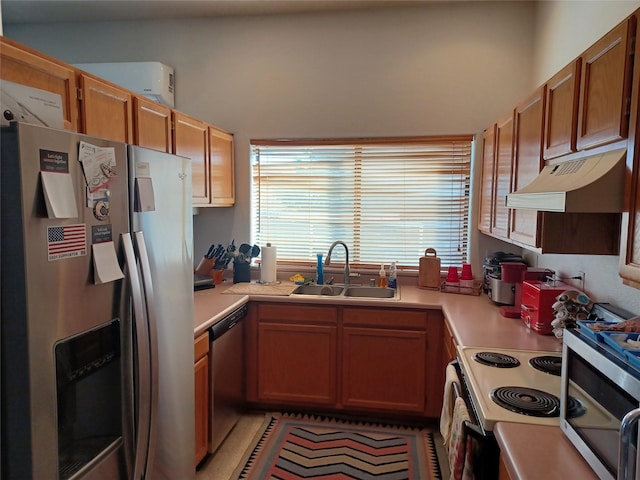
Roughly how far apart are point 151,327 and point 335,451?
1.58m

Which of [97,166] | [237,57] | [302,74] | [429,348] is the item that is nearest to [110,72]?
[237,57]

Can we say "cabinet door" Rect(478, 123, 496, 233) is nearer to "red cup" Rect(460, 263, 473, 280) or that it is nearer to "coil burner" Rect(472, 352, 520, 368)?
"red cup" Rect(460, 263, 473, 280)

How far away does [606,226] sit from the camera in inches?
66.1

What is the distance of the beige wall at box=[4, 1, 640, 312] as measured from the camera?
3.09 m

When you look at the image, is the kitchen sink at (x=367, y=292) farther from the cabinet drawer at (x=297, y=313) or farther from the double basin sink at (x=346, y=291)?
the cabinet drawer at (x=297, y=313)

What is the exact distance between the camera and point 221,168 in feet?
10.5

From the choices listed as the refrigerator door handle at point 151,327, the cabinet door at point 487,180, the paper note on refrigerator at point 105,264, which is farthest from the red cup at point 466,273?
the paper note on refrigerator at point 105,264

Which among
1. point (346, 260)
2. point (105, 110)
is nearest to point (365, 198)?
point (346, 260)

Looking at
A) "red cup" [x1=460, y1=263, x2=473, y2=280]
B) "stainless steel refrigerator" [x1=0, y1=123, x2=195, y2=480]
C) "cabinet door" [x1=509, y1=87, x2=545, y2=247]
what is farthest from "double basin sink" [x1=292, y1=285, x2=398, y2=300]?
"stainless steel refrigerator" [x1=0, y1=123, x2=195, y2=480]

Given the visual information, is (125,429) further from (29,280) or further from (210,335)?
(210,335)

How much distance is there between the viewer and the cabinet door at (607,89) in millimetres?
1271

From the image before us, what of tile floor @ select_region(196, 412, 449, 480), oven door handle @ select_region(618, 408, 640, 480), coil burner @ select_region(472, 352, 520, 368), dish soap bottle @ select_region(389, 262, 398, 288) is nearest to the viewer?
oven door handle @ select_region(618, 408, 640, 480)

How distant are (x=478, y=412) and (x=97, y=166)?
4.65 feet

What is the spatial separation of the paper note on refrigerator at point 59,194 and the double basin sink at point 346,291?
2099mm
